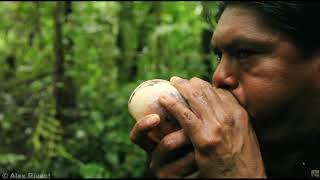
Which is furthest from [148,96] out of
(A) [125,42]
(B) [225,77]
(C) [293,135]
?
(A) [125,42]

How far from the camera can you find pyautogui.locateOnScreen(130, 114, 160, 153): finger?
1.67m

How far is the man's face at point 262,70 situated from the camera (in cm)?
171

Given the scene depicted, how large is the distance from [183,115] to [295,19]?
20.8 inches

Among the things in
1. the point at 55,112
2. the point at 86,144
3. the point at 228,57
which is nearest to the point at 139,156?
the point at 86,144

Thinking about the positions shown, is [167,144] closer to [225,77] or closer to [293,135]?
[225,77]

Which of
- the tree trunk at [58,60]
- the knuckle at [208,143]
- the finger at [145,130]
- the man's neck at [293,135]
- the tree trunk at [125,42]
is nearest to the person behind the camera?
the knuckle at [208,143]

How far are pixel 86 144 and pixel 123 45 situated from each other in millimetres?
1565

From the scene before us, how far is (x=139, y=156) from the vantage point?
4.26 m

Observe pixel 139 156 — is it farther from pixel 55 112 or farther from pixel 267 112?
pixel 267 112

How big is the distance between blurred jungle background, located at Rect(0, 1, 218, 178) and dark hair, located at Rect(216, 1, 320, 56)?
83.6 inches

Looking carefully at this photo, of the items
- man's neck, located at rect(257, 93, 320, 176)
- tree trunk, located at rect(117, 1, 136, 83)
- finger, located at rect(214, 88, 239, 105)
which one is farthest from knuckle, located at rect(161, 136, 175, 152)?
tree trunk, located at rect(117, 1, 136, 83)

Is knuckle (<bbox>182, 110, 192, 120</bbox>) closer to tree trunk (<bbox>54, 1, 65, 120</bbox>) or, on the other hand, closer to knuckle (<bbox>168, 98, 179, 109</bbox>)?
knuckle (<bbox>168, 98, 179, 109</bbox>)

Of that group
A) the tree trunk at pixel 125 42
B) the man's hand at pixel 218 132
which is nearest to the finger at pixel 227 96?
the man's hand at pixel 218 132

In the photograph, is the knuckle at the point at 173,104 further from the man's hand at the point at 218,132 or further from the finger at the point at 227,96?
the finger at the point at 227,96
